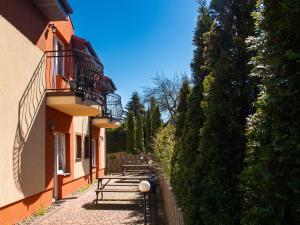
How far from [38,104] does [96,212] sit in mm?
3553

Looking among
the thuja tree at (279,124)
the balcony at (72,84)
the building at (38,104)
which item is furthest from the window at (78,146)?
the thuja tree at (279,124)

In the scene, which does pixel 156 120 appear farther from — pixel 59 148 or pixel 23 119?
pixel 23 119

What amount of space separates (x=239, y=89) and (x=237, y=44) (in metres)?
0.64

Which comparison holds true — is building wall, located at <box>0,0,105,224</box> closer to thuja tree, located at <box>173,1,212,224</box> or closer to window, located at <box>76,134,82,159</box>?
window, located at <box>76,134,82,159</box>

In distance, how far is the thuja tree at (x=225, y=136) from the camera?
432 centimetres

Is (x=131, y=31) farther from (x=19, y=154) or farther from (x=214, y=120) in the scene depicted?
(x=214, y=120)

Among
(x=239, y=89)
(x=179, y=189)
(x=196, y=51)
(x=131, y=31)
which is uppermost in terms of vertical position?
(x=131, y=31)

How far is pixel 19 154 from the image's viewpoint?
8.90 m

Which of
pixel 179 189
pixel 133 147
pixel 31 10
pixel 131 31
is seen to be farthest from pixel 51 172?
pixel 133 147

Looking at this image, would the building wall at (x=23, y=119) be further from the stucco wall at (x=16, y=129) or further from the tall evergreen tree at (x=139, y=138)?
the tall evergreen tree at (x=139, y=138)

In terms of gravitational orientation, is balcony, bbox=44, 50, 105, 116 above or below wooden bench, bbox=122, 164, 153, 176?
above

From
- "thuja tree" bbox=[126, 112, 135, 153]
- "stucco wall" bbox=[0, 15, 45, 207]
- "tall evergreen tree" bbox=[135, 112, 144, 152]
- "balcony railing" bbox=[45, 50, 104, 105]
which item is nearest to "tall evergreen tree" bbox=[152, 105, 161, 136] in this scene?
"tall evergreen tree" bbox=[135, 112, 144, 152]

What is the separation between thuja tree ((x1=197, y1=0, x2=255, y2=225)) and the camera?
4.32m

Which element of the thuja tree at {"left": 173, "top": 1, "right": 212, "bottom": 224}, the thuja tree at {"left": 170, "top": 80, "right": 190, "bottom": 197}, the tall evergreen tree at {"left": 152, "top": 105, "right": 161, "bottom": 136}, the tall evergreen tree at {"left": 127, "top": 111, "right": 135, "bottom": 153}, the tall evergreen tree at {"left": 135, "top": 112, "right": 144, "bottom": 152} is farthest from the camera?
the tall evergreen tree at {"left": 152, "top": 105, "right": 161, "bottom": 136}
